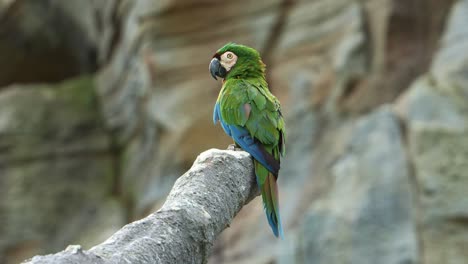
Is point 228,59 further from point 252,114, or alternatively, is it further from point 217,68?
point 252,114

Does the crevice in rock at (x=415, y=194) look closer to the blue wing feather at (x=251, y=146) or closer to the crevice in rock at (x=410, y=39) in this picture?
the crevice in rock at (x=410, y=39)

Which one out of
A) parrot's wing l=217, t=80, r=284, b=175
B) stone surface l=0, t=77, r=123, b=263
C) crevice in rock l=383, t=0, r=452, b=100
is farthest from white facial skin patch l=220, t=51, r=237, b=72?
stone surface l=0, t=77, r=123, b=263

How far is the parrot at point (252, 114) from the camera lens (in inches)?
111

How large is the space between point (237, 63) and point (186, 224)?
5.21ft

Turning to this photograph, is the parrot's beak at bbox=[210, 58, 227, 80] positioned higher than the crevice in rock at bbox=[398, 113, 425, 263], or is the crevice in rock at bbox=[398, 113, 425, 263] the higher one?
the parrot's beak at bbox=[210, 58, 227, 80]

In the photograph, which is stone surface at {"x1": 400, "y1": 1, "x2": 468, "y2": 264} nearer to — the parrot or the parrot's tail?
the parrot

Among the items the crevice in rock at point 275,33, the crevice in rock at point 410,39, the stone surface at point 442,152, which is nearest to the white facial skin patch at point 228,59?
the stone surface at point 442,152

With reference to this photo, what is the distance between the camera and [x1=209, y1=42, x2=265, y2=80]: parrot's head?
3400 mm

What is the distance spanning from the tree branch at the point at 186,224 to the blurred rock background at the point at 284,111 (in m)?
3.39

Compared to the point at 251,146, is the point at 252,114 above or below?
above

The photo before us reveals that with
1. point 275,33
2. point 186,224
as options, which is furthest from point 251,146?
point 275,33

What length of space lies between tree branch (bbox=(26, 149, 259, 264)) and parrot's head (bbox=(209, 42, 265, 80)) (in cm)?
99

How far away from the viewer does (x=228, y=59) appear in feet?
11.3

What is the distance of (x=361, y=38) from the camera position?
654 centimetres
